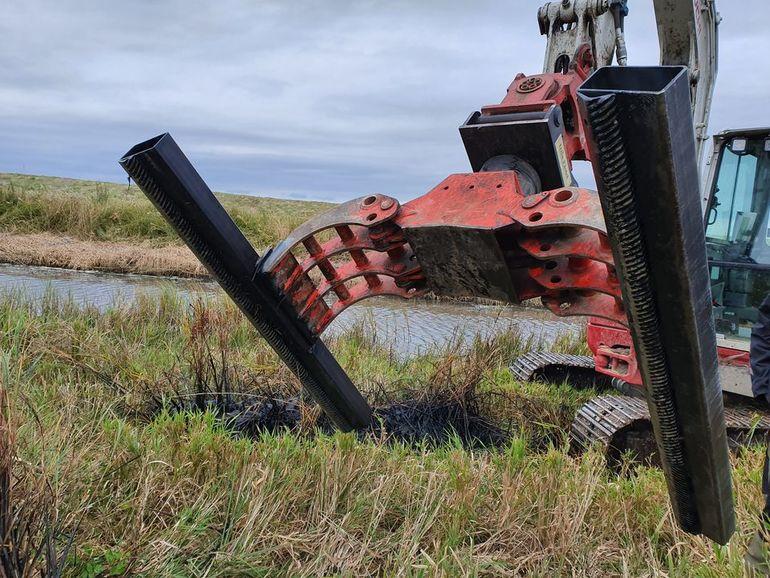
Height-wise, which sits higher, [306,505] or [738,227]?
[306,505]

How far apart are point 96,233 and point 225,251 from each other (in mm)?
14543

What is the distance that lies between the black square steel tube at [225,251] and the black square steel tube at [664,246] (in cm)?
166

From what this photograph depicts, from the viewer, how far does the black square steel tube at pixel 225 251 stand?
119 inches

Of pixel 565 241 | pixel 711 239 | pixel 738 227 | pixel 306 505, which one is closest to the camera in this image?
pixel 565 241

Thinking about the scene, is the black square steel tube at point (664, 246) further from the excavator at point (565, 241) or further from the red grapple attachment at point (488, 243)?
the red grapple attachment at point (488, 243)

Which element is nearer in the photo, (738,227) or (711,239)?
(738,227)

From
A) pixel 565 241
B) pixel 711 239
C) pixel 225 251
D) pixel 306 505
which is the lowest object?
pixel 711 239

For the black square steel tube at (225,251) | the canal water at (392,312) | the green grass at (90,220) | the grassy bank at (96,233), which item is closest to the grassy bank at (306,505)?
the black square steel tube at (225,251)

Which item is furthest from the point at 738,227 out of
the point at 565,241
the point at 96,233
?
the point at 96,233

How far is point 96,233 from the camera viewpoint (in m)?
16.6

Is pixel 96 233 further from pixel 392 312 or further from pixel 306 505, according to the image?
pixel 306 505

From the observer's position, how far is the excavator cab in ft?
16.3

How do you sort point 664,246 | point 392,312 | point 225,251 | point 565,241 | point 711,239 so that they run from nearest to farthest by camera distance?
point 664,246
point 565,241
point 225,251
point 711,239
point 392,312

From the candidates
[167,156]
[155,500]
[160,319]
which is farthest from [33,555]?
[160,319]
